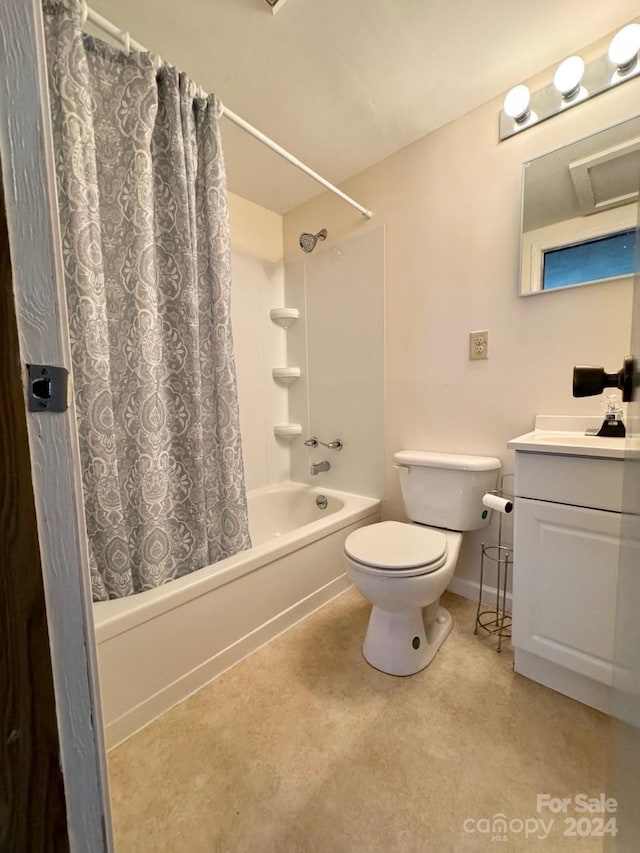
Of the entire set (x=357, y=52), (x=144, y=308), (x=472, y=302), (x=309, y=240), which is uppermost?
(x=357, y=52)

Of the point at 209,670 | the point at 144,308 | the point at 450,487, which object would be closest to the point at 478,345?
the point at 450,487

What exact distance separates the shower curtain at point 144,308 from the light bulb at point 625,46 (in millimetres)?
1331

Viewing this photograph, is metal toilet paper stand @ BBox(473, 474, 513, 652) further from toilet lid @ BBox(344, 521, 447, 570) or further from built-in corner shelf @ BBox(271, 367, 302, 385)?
built-in corner shelf @ BBox(271, 367, 302, 385)

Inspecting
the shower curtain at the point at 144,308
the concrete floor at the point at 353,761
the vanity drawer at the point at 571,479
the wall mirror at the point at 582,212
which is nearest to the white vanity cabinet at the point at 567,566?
the vanity drawer at the point at 571,479

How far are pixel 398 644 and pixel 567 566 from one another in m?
0.61

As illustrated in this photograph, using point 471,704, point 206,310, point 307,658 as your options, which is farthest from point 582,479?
point 206,310

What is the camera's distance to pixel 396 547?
1247 millimetres

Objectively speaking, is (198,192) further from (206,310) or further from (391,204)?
(391,204)

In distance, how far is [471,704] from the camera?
1.10 m

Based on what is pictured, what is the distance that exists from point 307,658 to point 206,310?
53.2 inches

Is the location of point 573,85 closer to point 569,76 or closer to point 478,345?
point 569,76

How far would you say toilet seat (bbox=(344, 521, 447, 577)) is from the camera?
113 centimetres

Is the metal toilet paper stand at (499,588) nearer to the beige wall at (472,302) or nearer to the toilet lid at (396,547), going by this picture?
the beige wall at (472,302)

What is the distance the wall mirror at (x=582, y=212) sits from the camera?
1.18 meters
